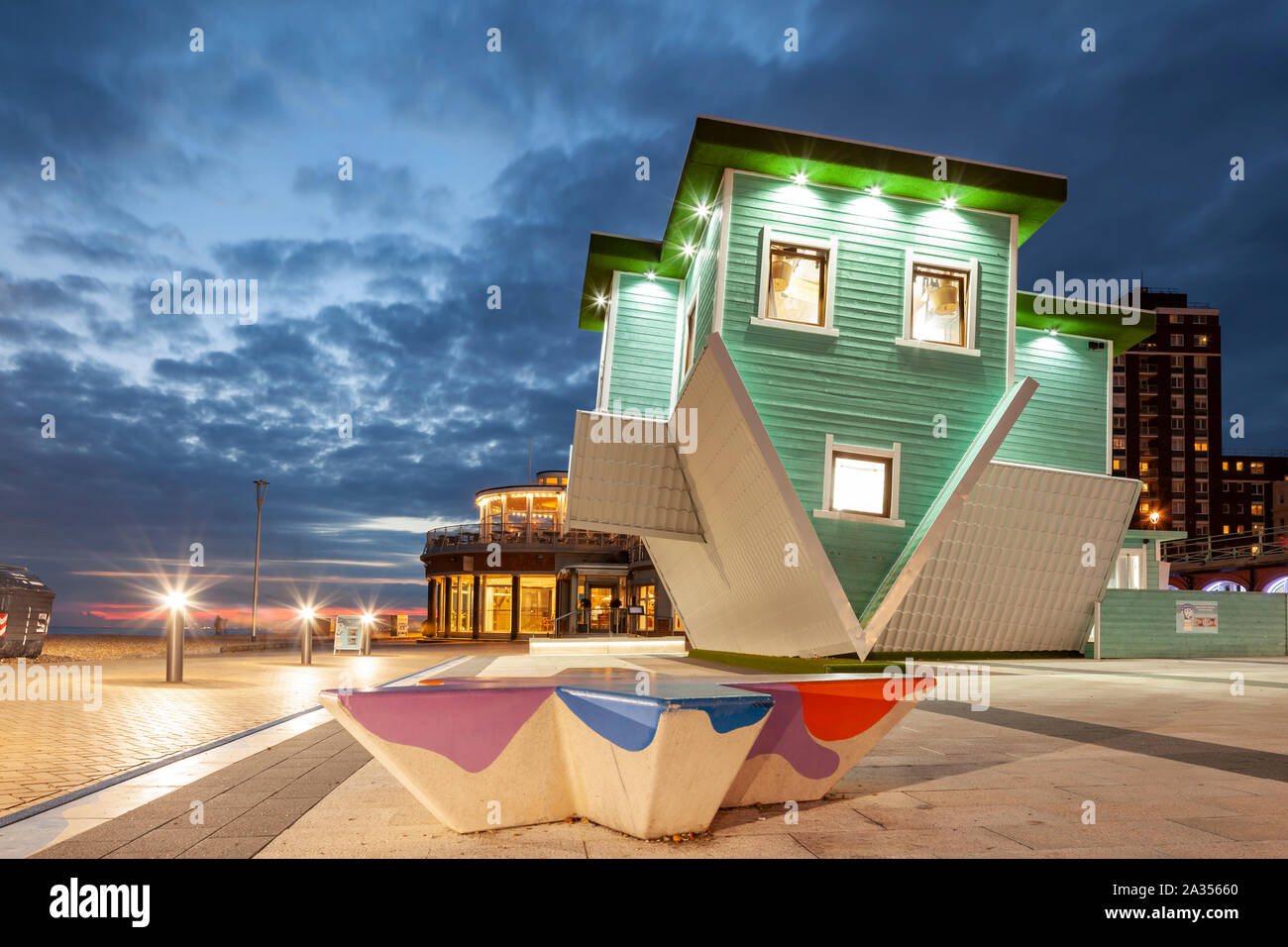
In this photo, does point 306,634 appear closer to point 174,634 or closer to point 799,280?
point 174,634

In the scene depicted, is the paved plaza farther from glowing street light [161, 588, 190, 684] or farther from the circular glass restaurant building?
the circular glass restaurant building

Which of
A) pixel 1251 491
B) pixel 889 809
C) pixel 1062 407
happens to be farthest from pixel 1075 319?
pixel 1251 491

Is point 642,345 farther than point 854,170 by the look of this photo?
Yes

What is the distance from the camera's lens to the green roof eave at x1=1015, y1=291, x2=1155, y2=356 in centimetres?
1981

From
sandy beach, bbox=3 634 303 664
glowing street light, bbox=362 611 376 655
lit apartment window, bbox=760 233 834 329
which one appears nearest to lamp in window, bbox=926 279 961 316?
lit apartment window, bbox=760 233 834 329

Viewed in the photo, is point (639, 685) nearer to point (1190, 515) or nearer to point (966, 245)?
point (966, 245)

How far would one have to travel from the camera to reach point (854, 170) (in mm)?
14367

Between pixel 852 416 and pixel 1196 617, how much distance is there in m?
14.3

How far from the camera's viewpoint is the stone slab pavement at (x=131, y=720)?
6016 millimetres

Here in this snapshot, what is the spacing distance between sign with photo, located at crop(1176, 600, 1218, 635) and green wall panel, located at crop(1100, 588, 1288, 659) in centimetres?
13

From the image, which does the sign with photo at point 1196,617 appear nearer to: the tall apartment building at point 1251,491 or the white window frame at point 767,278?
the white window frame at point 767,278

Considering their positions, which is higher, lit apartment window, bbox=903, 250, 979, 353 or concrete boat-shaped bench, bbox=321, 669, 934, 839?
lit apartment window, bbox=903, 250, 979, 353

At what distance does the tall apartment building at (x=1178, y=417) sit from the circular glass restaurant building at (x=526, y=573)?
2855 inches

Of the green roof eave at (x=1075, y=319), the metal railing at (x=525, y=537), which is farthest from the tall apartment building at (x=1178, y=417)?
the green roof eave at (x=1075, y=319)
